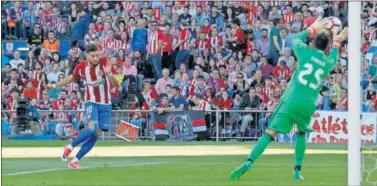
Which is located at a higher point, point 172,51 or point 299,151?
point 172,51

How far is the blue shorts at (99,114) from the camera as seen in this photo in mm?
18891

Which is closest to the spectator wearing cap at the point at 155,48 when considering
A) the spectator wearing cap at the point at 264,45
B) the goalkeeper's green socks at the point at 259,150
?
the spectator wearing cap at the point at 264,45

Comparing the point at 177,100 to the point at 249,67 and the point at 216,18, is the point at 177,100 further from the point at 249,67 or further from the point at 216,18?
the point at 216,18

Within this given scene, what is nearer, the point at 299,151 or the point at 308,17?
the point at 299,151

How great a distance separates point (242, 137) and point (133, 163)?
35.6 feet

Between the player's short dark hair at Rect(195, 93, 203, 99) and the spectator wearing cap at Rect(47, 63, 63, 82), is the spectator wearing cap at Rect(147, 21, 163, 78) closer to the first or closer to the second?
the player's short dark hair at Rect(195, 93, 203, 99)

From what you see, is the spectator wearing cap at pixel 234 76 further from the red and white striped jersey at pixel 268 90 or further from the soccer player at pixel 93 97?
the soccer player at pixel 93 97

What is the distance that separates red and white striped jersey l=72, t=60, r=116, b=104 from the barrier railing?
A: 1087 cm

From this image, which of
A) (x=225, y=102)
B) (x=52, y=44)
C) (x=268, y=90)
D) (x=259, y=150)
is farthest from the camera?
(x=52, y=44)

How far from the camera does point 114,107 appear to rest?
106 ft

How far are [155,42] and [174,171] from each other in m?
16.2

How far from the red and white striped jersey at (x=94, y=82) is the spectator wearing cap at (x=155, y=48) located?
13.8 metres

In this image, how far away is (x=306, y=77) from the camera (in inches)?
606

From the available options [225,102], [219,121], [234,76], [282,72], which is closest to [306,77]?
[219,121]
